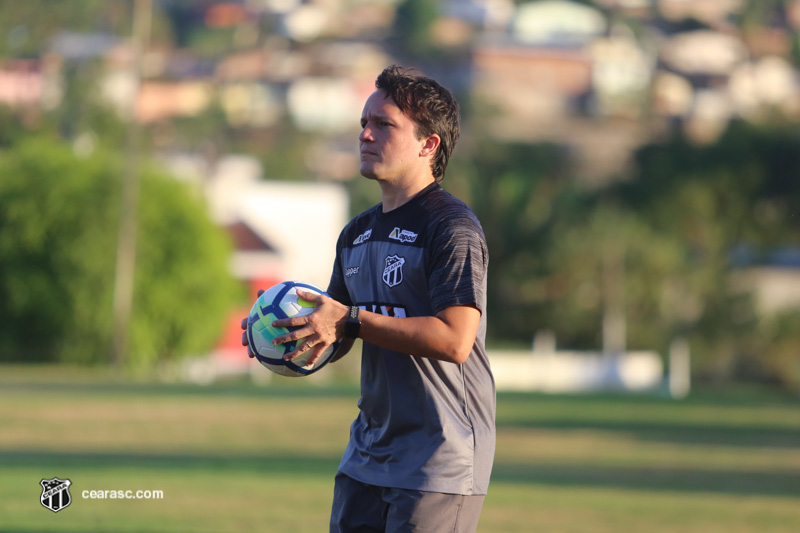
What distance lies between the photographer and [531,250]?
72.0 meters

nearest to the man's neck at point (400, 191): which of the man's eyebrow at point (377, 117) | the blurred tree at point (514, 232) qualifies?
the man's eyebrow at point (377, 117)

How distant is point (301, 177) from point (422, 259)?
129m

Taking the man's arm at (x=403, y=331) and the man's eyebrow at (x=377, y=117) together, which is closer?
the man's arm at (x=403, y=331)

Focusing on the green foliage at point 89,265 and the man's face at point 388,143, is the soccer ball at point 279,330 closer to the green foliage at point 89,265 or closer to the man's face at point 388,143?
the man's face at point 388,143

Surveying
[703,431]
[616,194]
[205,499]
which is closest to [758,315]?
[616,194]

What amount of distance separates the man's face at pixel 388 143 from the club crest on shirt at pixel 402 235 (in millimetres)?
205

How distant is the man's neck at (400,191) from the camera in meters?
5.55

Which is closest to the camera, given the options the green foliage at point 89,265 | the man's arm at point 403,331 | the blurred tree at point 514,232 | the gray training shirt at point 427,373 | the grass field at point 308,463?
the man's arm at point 403,331

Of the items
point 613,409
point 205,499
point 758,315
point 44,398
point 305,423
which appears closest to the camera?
point 205,499

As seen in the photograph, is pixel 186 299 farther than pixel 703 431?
Yes

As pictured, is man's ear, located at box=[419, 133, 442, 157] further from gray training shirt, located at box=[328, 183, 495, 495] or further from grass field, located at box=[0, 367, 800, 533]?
grass field, located at box=[0, 367, 800, 533]

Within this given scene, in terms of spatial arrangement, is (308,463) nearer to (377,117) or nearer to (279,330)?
(279,330)

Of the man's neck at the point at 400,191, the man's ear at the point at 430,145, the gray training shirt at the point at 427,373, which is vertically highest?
the man's ear at the point at 430,145

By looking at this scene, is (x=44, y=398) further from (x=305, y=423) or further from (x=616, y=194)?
(x=616, y=194)
